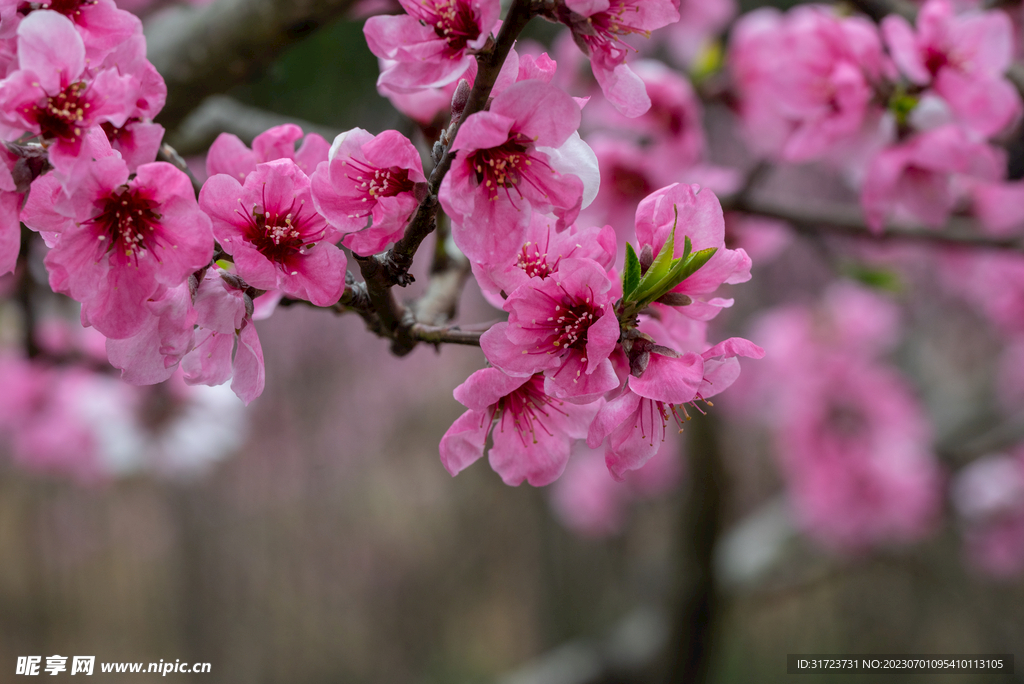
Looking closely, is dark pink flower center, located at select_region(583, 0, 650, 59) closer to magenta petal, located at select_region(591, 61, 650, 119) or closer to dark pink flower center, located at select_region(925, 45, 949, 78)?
magenta petal, located at select_region(591, 61, 650, 119)

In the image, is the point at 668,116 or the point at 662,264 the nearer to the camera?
the point at 662,264

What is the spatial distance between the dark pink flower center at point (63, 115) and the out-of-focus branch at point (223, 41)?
379mm

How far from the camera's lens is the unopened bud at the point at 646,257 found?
17.4 inches

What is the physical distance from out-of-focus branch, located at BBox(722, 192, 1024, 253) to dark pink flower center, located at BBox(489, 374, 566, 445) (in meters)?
0.77

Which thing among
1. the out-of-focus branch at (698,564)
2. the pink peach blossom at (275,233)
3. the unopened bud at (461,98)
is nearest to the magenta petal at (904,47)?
the unopened bud at (461,98)

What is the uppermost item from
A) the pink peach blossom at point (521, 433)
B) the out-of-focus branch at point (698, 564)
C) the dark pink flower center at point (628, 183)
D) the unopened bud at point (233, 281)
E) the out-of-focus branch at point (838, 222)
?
the unopened bud at point (233, 281)

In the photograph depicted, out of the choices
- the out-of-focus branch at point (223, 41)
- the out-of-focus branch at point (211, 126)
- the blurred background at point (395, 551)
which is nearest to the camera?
the out-of-focus branch at point (223, 41)

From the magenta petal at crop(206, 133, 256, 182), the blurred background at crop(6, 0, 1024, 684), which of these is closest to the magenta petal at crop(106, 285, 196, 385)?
the magenta petal at crop(206, 133, 256, 182)

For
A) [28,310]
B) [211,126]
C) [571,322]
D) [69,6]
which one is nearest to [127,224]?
[69,6]

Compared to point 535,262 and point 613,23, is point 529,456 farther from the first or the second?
point 613,23

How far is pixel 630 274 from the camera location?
41 centimetres

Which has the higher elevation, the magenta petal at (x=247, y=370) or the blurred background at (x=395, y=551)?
the magenta petal at (x=247, y=370)

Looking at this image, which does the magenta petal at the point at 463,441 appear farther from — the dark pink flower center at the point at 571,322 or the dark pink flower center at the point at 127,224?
the dark pink flower center at the point at 127,224

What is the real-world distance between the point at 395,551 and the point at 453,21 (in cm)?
430
